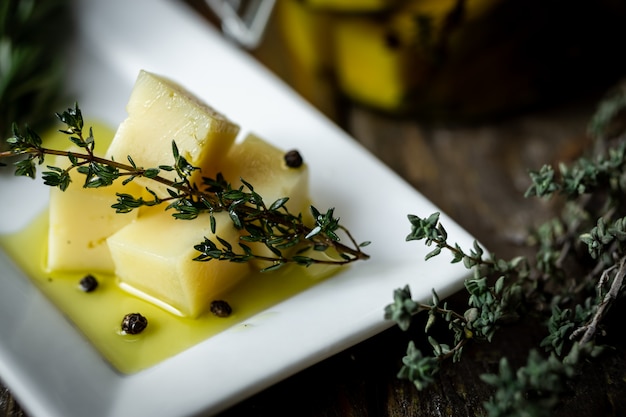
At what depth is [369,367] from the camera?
4.77ft

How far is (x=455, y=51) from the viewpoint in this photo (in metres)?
1.95

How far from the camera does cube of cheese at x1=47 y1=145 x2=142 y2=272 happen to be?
1529mm

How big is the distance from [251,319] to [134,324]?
0.75ft

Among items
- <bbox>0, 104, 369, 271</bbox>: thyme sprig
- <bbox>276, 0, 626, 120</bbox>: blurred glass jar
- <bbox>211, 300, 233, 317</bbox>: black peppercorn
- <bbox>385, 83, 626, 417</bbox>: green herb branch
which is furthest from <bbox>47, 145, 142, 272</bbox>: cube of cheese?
<bbox>276, 0, 626, 120</bbox>: blurred glass jar

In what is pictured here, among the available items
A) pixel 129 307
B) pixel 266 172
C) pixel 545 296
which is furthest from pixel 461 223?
pixel 129 307

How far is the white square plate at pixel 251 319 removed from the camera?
1.27 meters

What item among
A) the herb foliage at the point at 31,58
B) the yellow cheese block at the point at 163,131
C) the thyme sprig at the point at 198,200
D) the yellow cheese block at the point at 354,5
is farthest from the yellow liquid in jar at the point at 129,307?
the yellow cheese block at the point at 354,5

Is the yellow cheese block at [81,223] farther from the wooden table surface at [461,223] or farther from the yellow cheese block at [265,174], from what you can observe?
the wooden table surface at [461,223]

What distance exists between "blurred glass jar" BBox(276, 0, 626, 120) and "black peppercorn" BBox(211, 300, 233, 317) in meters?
0.82

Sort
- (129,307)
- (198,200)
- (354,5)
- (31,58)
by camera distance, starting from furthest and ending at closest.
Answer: (31,58) < (354,5) < (129,307) < (198,200)

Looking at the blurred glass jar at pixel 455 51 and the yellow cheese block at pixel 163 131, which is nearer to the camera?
the yellow cheese block at pixel 163 131

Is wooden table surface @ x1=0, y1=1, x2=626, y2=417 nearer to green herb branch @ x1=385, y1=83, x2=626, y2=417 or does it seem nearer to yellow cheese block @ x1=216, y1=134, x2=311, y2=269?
green herb branch @ x1=385, y1=83, x2=626, y2=417

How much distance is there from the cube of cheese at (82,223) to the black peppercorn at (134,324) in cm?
17

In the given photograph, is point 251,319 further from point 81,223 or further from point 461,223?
point 461,223
